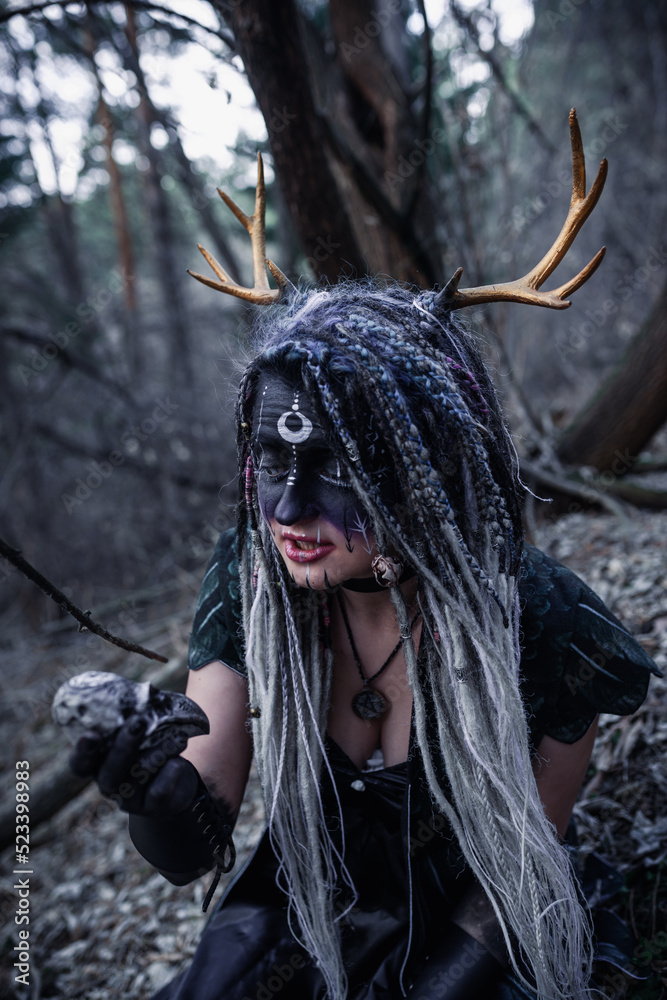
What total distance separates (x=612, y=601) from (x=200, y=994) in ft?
7.92

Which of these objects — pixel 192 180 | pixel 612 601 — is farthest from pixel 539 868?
pixel 192 180

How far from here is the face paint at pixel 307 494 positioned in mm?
1355

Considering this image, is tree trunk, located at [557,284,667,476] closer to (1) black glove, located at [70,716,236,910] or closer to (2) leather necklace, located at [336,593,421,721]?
(2) leather necklace, located at [336,593,421,721]

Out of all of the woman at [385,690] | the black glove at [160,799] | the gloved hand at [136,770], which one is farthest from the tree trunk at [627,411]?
the gloved hand at [136,770]

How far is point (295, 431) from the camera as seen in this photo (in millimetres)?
1356

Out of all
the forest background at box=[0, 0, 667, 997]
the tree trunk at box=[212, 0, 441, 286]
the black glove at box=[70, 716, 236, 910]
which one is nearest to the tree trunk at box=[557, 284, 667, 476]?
→ the forest background at box=[0, 0, 667, 997]

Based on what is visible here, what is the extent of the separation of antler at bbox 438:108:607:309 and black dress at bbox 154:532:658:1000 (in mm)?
676

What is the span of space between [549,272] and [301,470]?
0.79m

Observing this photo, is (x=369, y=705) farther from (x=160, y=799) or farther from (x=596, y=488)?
(x=596, y=488)

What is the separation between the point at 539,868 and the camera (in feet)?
4.79

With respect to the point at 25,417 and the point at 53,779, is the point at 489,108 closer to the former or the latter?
the point at 25,417

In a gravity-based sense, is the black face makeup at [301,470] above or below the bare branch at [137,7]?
below

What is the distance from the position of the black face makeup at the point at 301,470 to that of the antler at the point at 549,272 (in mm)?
481

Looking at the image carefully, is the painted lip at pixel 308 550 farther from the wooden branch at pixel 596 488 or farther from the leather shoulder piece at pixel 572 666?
the wooden branch at pixel 596 488
